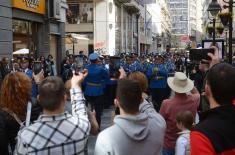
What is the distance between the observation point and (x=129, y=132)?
3.54 metres

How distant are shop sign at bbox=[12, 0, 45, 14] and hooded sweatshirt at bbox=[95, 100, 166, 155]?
16795 millimetres

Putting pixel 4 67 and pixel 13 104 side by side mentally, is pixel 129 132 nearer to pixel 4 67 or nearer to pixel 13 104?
pixel 13 104

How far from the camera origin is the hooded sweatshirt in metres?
3.44

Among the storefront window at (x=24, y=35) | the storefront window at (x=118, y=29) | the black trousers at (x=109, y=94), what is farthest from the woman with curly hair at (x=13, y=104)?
the storefront window at (x=118, y=29)

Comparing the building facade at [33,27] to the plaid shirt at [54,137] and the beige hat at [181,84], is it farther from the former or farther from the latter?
the plaid shirt at [54,137]

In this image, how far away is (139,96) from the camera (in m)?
3.67

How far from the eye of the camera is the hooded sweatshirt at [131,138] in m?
3.44

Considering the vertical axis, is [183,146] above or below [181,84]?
below

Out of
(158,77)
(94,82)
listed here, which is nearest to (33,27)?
(158,77)

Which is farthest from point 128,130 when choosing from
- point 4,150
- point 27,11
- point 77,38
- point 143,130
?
point 77,38

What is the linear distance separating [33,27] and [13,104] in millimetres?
19932

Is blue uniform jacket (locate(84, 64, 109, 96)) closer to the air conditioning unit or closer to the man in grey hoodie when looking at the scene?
the man in grey hoodie

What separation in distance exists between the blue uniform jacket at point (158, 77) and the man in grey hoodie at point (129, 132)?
12.1 meters

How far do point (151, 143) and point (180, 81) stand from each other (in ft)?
9.70
